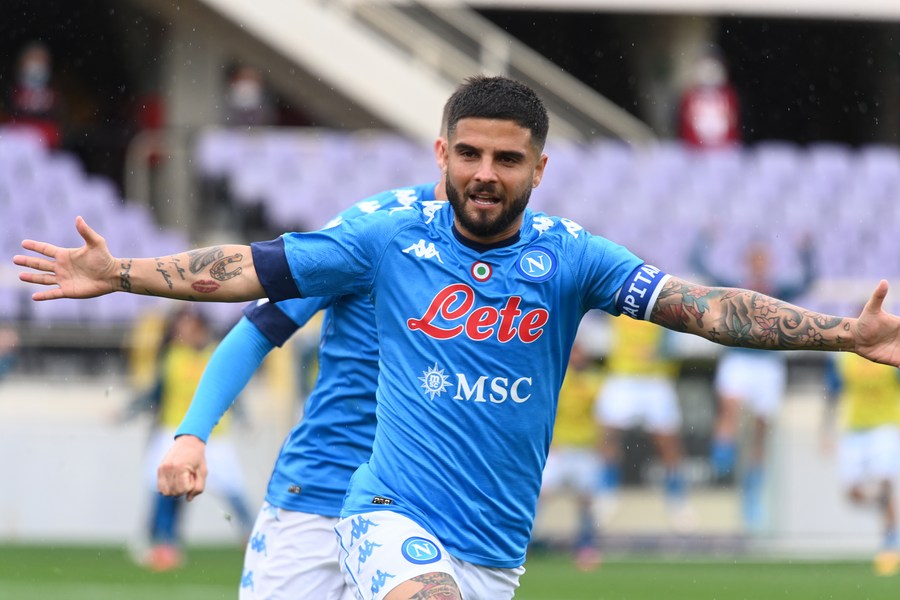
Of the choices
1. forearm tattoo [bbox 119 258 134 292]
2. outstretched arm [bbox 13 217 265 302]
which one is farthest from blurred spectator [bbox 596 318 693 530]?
forearm tattoo [bbox 119 258 134 292]

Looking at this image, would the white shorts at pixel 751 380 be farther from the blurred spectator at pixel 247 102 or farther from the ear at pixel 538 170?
the ear at pixel 538 170

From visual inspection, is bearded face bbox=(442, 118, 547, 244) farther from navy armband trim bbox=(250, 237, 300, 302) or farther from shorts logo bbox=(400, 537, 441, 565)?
shorts logo bbox=(400, 537, 441, 565)

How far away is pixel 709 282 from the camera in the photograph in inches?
527

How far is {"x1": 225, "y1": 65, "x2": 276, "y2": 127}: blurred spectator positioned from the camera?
18031 mm

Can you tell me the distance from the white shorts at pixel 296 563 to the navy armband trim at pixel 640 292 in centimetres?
139

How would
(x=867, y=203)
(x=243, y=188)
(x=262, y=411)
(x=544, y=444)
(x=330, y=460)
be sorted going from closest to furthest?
1. (x=544, y=444)
2. (x=330, y=460)
3. (x=262, y=411)
4. (x=243, y=188)
5. (x=867, y=203)

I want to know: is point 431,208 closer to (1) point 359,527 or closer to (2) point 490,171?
(2) point 490,171

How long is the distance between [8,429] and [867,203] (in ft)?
33.1

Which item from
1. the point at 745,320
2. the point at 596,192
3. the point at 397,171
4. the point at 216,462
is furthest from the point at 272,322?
the point at 596,192

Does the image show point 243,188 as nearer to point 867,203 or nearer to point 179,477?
point 867,203

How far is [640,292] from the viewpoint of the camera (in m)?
4.92

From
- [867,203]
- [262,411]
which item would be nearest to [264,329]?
[262,411]

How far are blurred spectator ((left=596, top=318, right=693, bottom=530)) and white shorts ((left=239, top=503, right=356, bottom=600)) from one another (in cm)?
770

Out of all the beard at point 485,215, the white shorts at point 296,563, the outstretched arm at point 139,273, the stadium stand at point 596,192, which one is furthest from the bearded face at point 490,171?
the stadium stand at point 596,192
